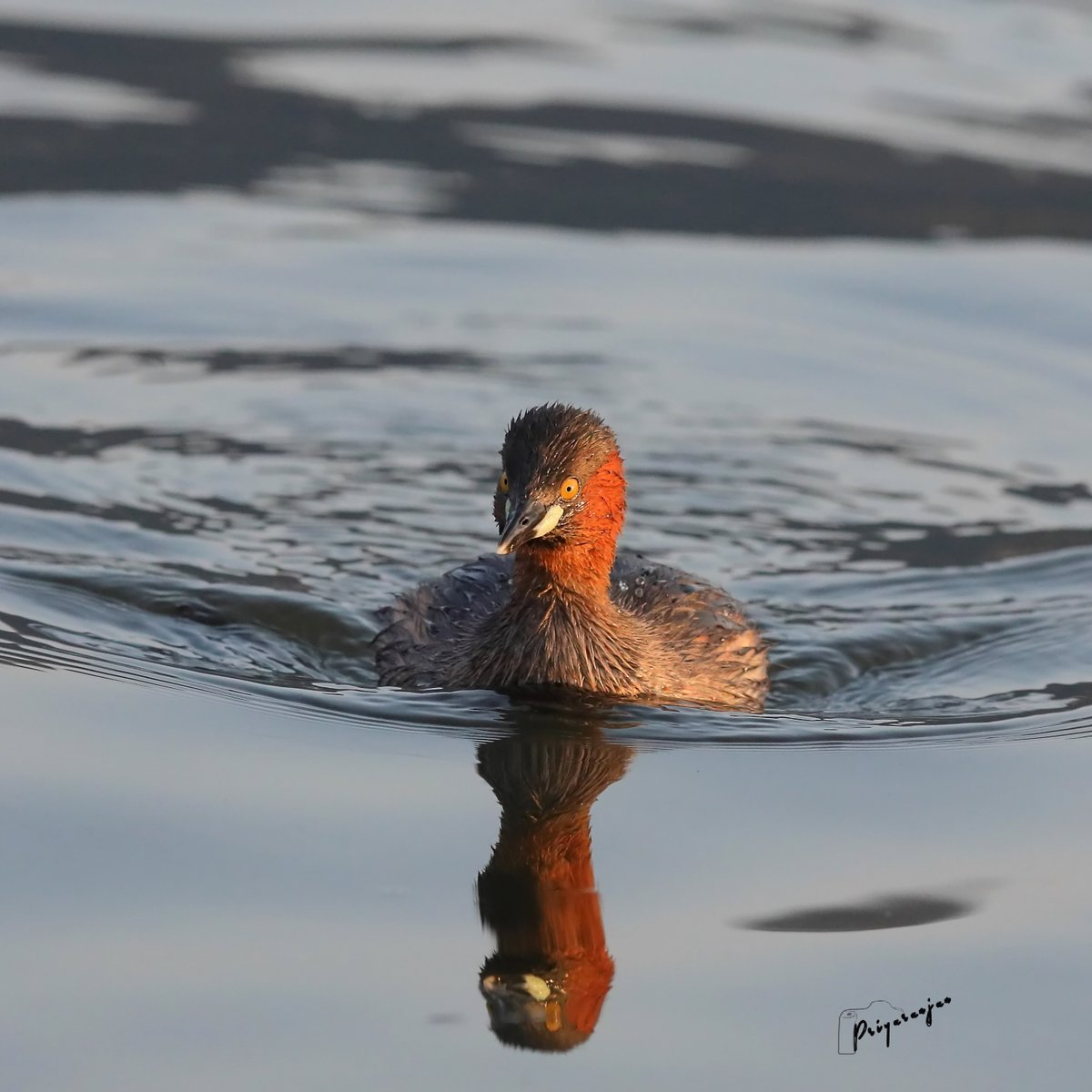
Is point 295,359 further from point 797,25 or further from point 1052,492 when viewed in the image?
point 797,25

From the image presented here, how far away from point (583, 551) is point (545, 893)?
2390mm

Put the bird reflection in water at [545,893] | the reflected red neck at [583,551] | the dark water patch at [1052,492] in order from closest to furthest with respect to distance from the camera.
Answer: the bird reflection in water at [545,893]
the reflected red neck at [583,551]
the dark water patch at [1052,492]

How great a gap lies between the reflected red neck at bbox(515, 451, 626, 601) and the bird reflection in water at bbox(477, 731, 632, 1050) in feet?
2.54

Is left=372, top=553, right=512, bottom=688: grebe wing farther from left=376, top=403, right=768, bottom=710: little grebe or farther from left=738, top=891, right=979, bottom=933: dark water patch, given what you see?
left=738, top=891, right=979, bottom=933: dark water patch

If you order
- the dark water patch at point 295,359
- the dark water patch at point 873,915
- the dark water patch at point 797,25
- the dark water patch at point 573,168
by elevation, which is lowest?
the dark water patch at point 873,915

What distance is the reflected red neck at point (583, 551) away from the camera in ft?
30.0

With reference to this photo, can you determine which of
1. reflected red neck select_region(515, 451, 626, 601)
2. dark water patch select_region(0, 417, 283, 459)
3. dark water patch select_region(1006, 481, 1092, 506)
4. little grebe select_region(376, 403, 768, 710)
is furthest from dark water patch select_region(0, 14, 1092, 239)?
reflected red neck select_region(515, 451, 626, 601)

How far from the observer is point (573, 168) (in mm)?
17344

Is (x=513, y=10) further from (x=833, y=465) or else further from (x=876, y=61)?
(x=833, y=465)

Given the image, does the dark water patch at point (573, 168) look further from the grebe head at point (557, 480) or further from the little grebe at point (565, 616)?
the grebe head at point (557, 480)

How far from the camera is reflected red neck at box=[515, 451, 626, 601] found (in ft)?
30.0

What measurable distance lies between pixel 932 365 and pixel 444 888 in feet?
26.3

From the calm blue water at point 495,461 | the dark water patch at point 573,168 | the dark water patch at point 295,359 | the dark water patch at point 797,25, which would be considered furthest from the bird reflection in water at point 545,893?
the dark water patch at point 797,25

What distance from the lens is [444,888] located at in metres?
7.01
